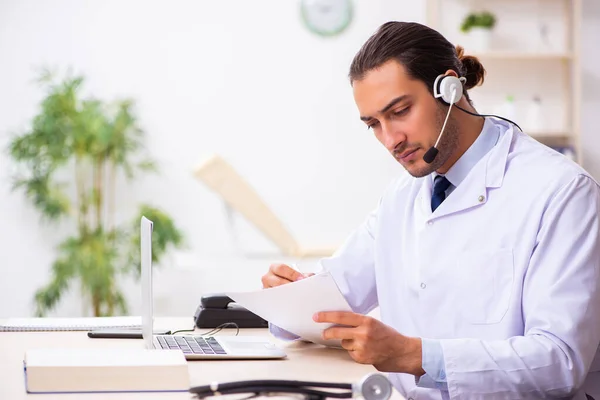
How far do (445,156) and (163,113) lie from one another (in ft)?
10.1

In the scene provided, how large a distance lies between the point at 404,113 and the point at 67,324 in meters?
0.95

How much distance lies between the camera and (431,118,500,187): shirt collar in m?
1.71

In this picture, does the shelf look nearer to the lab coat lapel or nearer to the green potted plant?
the green potted plant

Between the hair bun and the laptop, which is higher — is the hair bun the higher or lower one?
the higher one

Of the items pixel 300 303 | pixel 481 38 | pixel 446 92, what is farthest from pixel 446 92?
pixel 481 38

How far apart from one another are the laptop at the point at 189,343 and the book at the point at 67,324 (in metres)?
0.28

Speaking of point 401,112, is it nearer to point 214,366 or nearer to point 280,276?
point 280,276

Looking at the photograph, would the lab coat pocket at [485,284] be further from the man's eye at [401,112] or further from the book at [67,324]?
the book at [67,324]

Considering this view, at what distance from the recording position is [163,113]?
4574 mm

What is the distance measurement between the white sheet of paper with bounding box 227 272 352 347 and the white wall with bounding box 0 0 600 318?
2.82m

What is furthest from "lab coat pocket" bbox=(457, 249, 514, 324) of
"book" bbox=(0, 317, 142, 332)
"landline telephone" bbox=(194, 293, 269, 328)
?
"book" bbox=(0, 317, 142, 332)

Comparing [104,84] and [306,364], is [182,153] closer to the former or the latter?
[104,84]

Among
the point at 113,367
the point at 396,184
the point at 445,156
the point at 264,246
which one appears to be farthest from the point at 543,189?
the point at 264,246

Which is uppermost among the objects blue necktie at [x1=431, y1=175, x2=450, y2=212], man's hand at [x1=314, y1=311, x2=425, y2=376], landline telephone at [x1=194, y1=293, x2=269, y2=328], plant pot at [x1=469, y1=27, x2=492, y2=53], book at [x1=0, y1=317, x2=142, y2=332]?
plant pot at [x1=469, y1=27, x2=492, y2=53]
